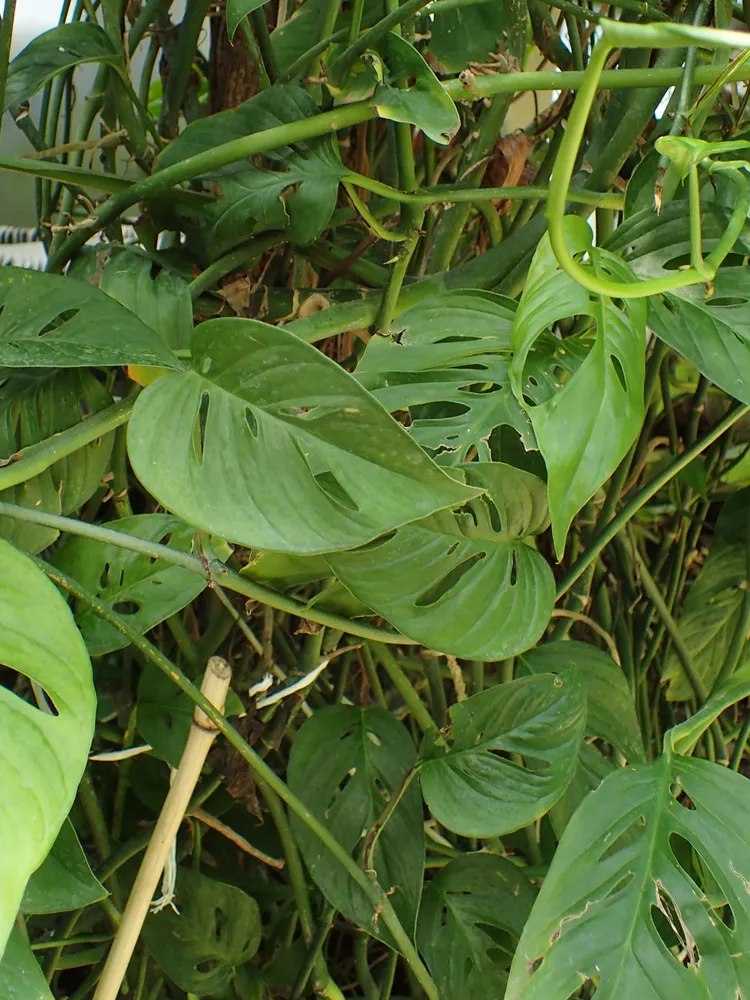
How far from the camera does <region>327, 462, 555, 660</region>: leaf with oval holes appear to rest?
17.7 inches

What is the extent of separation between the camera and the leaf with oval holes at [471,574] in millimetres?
450

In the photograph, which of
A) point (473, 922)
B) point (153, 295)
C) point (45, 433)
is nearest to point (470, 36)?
point (153, 295)

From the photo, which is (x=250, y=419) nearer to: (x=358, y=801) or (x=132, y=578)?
(x=132, y=578)

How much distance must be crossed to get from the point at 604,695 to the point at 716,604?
9.4 inches

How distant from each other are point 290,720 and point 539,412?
38 centimetres

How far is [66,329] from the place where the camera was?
451mm

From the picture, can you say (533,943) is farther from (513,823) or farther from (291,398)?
(291,398)

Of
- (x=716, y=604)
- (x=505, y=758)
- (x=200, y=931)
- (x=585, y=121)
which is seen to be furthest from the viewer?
(x=716, y=604)

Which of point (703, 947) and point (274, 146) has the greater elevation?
point (274, 146)

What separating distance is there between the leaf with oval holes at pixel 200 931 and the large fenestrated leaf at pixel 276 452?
41 cm

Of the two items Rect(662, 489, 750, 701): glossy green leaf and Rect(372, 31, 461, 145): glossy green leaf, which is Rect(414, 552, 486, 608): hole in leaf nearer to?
Rect(372, 31, 461, 145): glossy green leaf

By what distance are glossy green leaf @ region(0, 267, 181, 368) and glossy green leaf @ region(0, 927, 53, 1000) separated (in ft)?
0.94

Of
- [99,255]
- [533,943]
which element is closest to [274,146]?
[99,255]

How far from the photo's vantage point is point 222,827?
660 millimetres
